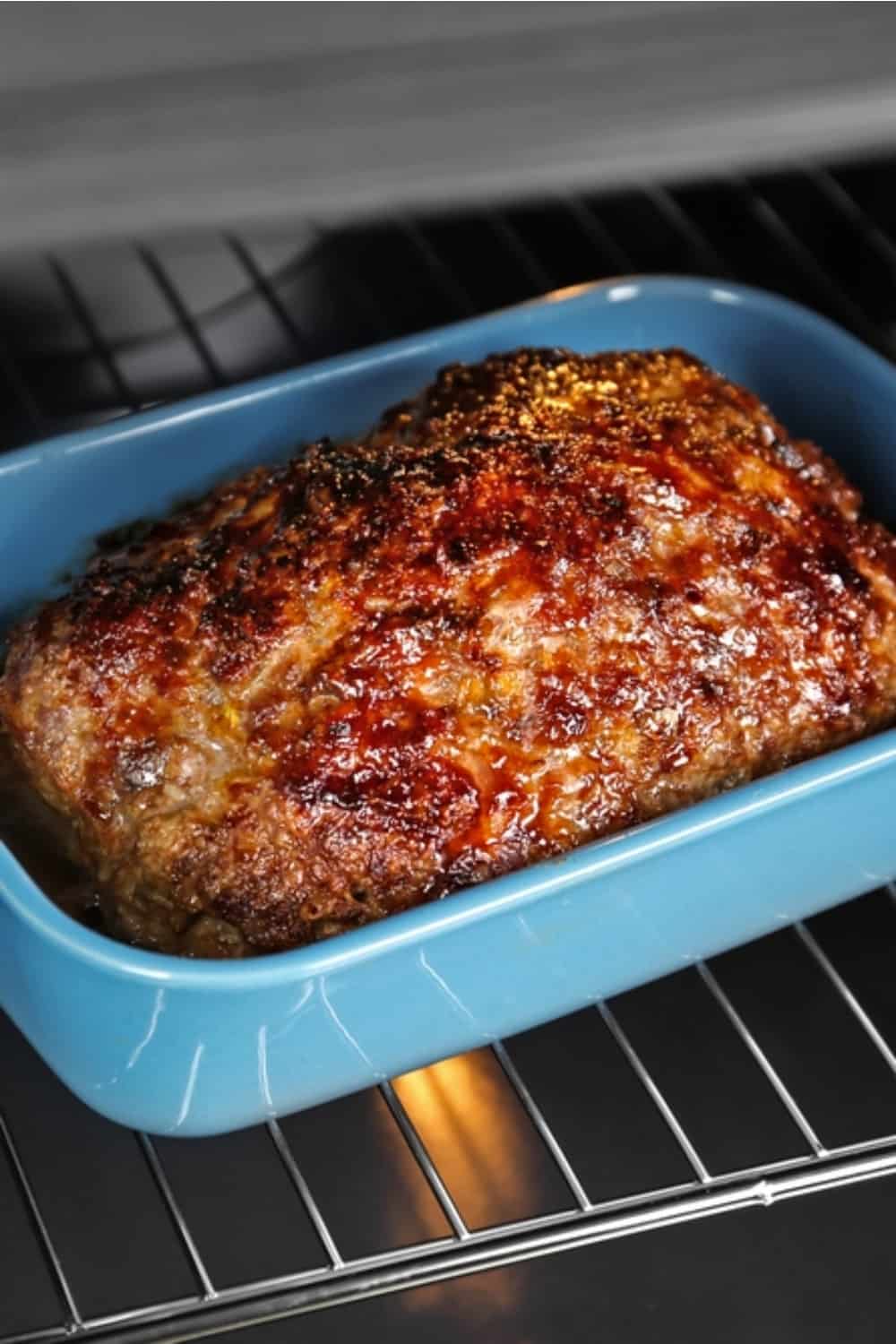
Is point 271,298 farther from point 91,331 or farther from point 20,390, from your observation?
point 20,390

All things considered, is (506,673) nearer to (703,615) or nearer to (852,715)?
(703,615)

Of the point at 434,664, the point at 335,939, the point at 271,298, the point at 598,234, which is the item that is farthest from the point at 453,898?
the point at 598,234

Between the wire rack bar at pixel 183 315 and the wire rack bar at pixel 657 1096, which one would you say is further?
the wire rack bar at pixel 183 315

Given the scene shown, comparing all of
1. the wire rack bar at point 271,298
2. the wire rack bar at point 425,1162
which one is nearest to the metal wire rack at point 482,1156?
the wire rack bar at point 425,1162

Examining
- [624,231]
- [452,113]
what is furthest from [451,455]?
[624,231]

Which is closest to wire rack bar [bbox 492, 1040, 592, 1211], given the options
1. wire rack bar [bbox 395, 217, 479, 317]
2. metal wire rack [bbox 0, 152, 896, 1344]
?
metal wire rack [bbox 0, 152, 896, 1344]

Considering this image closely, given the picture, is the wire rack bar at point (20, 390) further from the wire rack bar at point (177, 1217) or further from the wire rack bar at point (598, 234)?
the wire rack bar at point (177, 1217)
